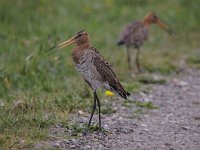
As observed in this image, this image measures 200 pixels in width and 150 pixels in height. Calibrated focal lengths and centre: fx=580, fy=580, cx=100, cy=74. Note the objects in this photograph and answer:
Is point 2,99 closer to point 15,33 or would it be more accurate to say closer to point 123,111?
point 123,111

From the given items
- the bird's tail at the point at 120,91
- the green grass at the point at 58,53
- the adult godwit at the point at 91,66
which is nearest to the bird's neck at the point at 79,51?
the adult godwit at the point at 91,66

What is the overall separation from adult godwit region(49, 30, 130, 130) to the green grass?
69 cm

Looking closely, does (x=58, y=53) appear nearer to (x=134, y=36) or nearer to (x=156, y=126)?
(x=134, y=36)

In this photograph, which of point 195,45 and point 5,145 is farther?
point 195,45

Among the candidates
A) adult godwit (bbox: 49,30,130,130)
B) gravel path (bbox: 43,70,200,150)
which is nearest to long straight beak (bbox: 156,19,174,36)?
gravel path (bbox: 43,70,200,150)

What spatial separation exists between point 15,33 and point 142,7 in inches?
158

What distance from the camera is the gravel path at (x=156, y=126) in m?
6.92

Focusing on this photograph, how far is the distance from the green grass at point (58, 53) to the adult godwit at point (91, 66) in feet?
2.28

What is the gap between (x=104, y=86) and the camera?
25.0ft

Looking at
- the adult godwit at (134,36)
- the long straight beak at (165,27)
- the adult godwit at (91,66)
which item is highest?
the long straight beak at (165,27)

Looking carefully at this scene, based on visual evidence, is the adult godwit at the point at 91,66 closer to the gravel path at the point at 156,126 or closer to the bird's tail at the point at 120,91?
the bird's tail at the point at 120,91

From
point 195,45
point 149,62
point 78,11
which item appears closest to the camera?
point 149,62

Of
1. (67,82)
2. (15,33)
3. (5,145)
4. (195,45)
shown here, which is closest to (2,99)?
(67,82)

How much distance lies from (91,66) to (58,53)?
3350mm
